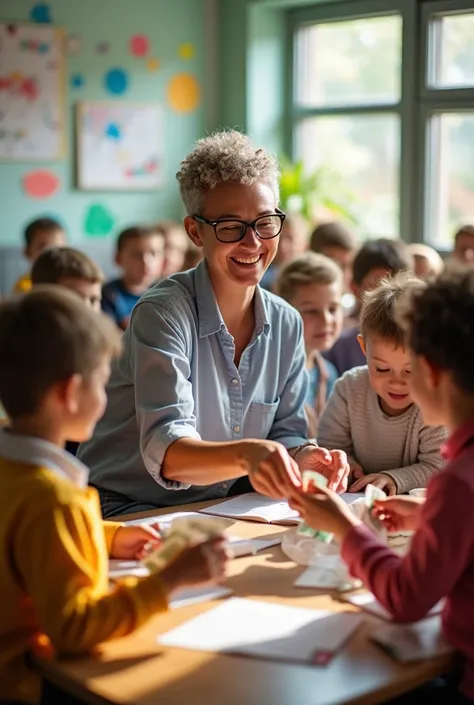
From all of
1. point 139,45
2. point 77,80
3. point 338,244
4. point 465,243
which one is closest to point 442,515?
point 465,243

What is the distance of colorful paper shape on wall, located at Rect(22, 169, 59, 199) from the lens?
659 centimetres

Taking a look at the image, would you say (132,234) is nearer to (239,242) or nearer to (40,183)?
(40,183)

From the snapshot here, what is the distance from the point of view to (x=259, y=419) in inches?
99.0

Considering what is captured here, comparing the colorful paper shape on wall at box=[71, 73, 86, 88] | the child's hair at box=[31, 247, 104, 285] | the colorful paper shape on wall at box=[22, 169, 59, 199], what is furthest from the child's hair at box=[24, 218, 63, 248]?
the child's hair at box=[31, 247, 104, 285]

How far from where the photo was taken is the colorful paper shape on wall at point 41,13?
21.3 ft

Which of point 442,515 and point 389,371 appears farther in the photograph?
point 389,371

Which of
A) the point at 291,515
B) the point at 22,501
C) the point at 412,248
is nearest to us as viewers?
the point at 22,501

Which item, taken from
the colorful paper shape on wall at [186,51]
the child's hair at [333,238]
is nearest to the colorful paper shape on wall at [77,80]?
the colorful paper shape on wall at [186,51]

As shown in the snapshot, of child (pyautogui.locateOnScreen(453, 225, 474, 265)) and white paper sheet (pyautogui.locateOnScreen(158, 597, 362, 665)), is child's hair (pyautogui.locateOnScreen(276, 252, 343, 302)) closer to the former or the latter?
child (pyautogui.locateOnScreen(453, 225, 474, 265))

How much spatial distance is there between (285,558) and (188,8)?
19.3 ft

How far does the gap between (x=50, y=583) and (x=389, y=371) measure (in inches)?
45.9

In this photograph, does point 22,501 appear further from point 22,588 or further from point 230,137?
point 230,137

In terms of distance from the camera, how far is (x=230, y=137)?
2486mm

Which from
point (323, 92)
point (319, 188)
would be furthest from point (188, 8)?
point (319, 188)
